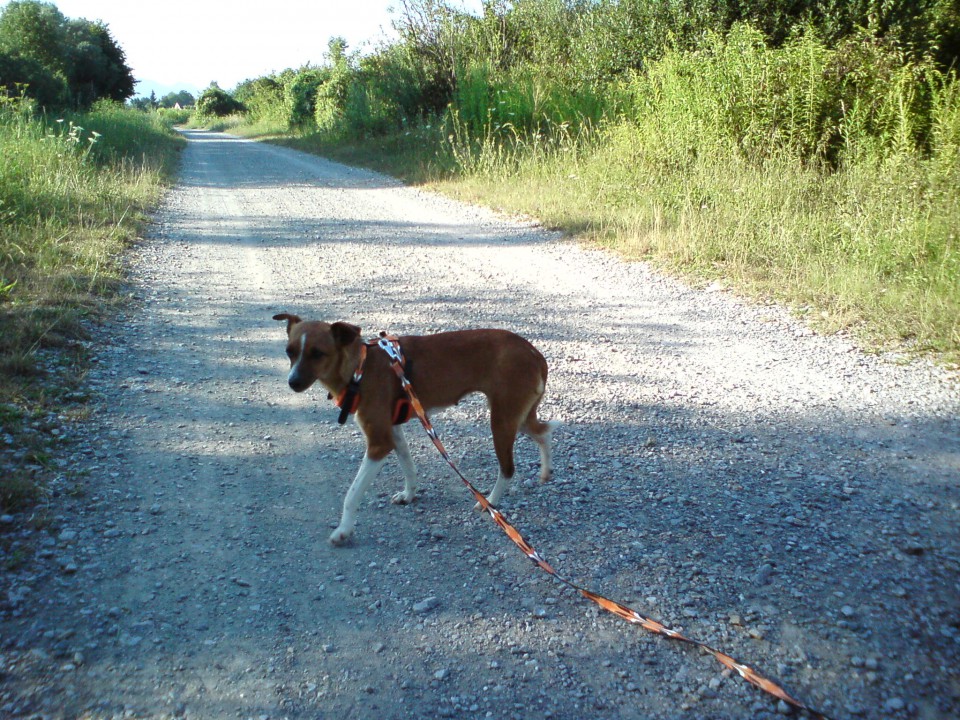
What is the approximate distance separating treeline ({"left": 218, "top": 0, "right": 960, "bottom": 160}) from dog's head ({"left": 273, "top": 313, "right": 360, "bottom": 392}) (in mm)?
8571

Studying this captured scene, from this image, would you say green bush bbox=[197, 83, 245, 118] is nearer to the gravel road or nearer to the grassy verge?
the grassy verge

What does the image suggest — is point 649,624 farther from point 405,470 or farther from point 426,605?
point 405,470

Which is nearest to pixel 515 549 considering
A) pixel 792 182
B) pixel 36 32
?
pixel 792 182

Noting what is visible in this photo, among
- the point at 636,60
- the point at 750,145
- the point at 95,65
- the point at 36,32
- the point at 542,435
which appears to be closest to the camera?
the point at 542,435

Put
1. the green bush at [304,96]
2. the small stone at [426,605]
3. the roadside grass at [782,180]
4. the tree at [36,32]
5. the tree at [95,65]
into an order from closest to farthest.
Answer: the small stone at [426,605]
the roadside grass at [782,180]
the tree at [36,32]
the tree at [95,65]
the green bush at [304,96]

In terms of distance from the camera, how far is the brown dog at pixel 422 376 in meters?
3.91

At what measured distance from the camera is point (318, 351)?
3.90 m

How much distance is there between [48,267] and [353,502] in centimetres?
616

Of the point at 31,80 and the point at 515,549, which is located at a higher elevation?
the point at 31,80

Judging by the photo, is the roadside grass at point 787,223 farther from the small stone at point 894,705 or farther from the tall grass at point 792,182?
the small stone at point 894,705

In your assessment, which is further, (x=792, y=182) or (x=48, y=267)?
(x=792, y=182)

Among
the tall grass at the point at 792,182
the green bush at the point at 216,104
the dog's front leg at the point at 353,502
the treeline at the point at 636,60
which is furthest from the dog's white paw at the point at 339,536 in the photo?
the green bush at the point at 216,104

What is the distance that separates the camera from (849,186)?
909 centimetres

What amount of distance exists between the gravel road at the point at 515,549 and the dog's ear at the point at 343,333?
961 millimetres
